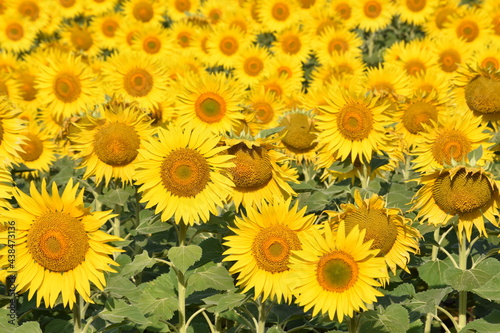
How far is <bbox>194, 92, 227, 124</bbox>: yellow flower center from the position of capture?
237 inches

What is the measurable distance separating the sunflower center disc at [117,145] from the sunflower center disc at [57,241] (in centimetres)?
151

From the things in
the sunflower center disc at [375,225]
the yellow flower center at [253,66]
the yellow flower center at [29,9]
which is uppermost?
the yellow flower center at [29,9]

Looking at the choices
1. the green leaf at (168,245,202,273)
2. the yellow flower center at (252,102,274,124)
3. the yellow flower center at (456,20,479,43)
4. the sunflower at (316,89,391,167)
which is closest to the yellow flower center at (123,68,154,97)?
the yellow flower center at (252,102,274,124)

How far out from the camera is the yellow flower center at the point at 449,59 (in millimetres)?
10117

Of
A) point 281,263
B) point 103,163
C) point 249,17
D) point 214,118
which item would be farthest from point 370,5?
point 281,263

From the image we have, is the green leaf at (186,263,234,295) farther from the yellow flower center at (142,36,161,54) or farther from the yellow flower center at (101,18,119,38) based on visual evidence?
the yellow flower center at (101,18,119,38)

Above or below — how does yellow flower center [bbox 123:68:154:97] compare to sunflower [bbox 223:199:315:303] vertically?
above

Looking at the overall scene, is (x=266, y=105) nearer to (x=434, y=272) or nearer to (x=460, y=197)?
(x=434, y=272)

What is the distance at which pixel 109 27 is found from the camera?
42.4ft

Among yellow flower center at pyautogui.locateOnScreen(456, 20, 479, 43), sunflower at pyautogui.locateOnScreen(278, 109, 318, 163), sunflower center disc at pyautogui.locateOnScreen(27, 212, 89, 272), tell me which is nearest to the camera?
sunflower center disc at pyautogui.locateOnScreen(27, 212, 89, 272)

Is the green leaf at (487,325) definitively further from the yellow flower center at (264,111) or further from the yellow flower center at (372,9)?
the yellow flower center at (372,9)

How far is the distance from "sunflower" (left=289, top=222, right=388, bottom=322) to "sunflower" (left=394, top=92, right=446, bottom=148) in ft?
9.65

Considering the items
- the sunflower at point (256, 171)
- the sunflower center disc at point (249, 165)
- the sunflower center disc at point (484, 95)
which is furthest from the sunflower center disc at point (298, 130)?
the sunflower center disc at point (249, 165)

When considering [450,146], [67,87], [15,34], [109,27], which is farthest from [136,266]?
[15,34]
